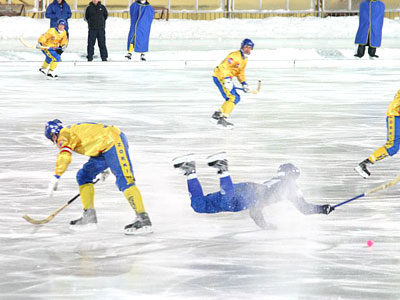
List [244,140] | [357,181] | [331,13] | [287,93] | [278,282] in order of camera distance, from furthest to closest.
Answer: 1. [331,13]
2. [287,93]
3. [244,140]
4. [357,181]
5. [278,282]

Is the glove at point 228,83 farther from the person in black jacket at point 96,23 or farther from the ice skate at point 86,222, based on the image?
the person in black jacket at point 96,23

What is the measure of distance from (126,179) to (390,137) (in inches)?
115

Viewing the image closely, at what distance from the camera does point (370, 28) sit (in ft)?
64.7

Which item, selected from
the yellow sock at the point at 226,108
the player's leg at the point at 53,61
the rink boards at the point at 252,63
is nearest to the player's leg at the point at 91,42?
the rink boards at the point at 252,63

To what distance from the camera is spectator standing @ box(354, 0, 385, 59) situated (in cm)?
1978

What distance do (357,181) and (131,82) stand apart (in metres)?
8.61

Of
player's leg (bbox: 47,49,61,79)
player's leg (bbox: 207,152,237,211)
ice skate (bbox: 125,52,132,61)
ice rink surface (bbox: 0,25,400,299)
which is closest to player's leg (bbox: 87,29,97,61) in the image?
ice skate (bbox: 125,52,132,61)

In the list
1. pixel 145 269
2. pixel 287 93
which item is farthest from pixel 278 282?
pixel 287 93

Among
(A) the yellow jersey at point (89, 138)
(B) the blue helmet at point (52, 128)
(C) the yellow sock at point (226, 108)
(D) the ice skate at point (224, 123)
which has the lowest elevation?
(D) the ice skate at point (224, 123)

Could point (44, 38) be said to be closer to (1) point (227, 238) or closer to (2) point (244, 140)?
(2) point (244, 140)

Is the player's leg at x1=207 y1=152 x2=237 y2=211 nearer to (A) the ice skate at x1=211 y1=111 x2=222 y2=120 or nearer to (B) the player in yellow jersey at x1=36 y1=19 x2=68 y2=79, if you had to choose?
(A) the ice skate at x1=211 y1=111 x2=222 y2=120

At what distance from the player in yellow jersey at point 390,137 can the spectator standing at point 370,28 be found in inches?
480

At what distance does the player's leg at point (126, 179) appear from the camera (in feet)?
18.5

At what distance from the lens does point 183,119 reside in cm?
1129
